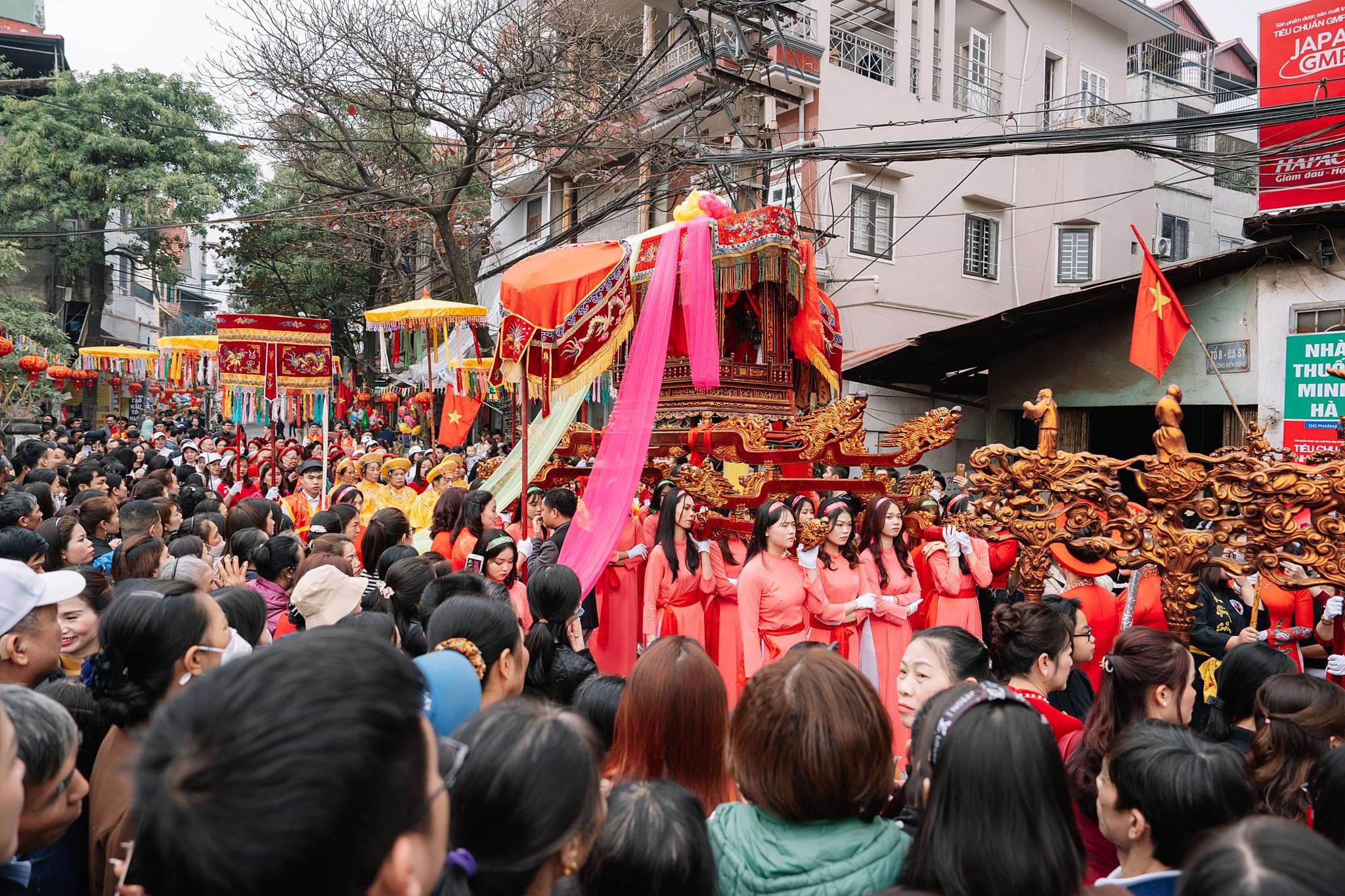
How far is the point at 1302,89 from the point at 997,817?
11.1 m

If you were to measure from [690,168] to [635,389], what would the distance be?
906 cm

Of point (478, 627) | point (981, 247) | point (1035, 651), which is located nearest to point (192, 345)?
point (981, 247)

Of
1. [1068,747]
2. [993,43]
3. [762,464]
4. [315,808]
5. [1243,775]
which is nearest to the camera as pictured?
[315,808]

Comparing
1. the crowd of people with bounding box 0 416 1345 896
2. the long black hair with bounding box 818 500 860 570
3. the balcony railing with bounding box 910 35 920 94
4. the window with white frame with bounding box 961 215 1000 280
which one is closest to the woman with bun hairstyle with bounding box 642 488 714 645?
the long black hair with bounding box 818 500 860 570

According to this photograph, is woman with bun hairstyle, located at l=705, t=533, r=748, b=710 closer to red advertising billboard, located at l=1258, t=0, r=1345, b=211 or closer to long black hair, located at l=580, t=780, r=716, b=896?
long black hair, located at l=580, t=780, r=716, b=896

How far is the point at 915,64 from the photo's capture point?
14.4 metres

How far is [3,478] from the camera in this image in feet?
27.1

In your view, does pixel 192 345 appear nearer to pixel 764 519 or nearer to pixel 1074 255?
pixel 764 519

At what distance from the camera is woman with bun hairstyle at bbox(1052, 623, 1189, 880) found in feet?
8.31

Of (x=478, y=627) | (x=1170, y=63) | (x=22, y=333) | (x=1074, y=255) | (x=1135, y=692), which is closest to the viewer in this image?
(x=478, y=627)

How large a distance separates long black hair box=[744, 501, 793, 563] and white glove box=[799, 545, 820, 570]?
29 cm

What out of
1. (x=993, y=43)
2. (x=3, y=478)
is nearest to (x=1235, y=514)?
(x=3, y=478)

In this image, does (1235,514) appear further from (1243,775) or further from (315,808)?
(315,808)

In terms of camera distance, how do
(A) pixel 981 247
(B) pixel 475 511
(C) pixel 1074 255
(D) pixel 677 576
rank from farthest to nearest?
(C) pixel 1074 255 → (A) pixel 981 247 → (B) pixel 475 511 → (D) pixel 677 576
